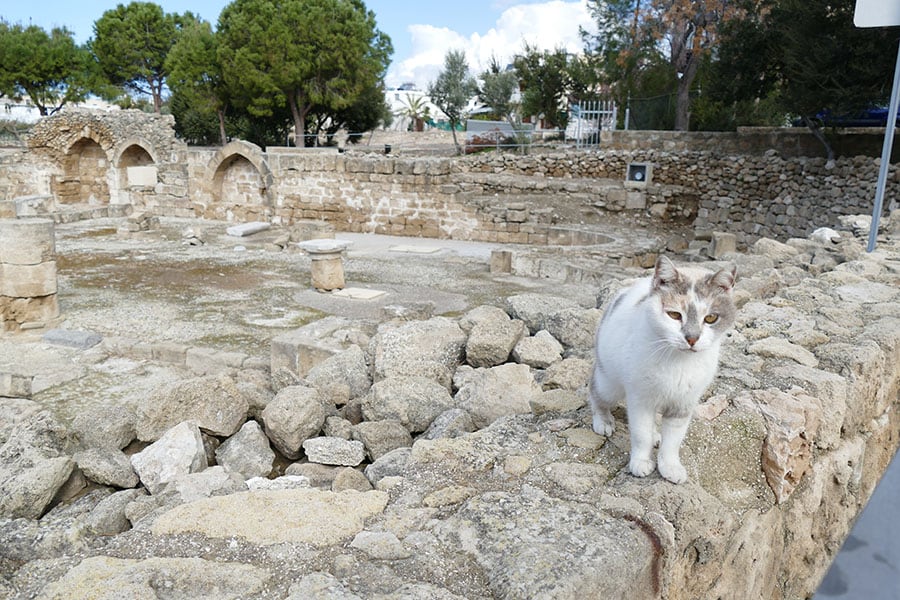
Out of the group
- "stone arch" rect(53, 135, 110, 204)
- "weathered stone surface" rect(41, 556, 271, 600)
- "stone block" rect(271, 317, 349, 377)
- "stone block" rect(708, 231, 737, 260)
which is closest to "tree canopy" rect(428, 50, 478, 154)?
"stone arch" rect(53, 135, 110, 204)

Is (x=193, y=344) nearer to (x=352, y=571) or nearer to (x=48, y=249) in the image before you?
(x=48, y=249)

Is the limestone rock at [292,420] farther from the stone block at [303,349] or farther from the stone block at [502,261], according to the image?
the stone block at [502,261]

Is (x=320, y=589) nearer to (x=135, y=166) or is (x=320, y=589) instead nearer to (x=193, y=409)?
(x=193, y=409)

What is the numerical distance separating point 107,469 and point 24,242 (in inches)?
221

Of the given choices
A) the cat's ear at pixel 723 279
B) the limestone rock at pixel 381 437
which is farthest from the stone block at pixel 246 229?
the cat's ear at pixel 723 279

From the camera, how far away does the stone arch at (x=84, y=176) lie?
2259 cm

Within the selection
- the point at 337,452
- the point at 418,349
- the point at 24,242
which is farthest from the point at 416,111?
the point at 337,452

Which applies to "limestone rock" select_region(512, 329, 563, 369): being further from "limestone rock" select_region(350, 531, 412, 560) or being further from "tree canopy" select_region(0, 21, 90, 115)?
"tree canopy" select_region(0, 21, 90, 115)

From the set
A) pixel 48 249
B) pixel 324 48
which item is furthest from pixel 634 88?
pixel 48 249

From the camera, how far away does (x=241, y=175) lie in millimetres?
17203

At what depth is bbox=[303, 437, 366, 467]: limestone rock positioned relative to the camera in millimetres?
4066

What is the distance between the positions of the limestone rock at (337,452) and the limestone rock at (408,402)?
0.38 m

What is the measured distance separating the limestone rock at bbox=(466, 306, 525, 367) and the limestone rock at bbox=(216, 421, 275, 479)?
1.63 m

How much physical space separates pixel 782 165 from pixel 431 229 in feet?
26.2
